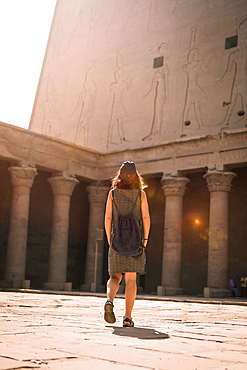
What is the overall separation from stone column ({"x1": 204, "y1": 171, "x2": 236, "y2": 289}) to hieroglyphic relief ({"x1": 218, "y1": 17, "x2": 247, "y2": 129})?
11.7 ft

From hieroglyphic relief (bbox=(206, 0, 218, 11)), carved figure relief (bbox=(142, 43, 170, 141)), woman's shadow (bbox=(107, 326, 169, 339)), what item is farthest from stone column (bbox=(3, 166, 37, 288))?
woman's shadow (bbox=(107, 326, 169, 339))

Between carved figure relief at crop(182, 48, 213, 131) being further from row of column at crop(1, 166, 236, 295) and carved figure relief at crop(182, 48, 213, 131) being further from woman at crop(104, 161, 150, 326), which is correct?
woman at crop(104, 161, 150, 326)

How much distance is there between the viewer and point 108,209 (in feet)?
16.6

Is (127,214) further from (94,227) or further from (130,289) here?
(94,227)

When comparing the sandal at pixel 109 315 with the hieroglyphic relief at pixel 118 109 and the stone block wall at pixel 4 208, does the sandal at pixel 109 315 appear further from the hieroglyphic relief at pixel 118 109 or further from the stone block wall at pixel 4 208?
the hieroglyphic relief at pixel 118 109

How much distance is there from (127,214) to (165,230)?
13.2m

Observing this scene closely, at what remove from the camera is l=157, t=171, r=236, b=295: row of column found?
16.6m

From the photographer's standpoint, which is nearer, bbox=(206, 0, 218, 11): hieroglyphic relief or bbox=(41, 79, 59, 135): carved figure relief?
bbox=(206, 0, 218, 11): hieroglyphic relief

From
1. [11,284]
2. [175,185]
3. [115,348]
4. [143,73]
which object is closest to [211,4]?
[143,73]

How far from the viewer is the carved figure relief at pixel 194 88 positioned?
67.6ft

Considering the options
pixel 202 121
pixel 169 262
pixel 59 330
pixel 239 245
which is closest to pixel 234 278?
pixel 239 245

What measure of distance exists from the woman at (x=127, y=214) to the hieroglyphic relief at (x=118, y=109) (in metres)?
17.7

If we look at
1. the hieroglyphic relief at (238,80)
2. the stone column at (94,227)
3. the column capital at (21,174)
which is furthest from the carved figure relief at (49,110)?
the hieroglyphic relief at (238,80)

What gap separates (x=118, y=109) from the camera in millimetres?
23406
